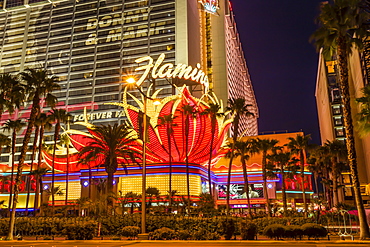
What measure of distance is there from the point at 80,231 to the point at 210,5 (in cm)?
11213

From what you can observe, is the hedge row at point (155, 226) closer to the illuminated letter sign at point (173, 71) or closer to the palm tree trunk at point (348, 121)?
the palm tree trunk at point (348, 121)

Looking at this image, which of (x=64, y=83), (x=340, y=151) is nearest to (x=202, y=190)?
(x=340, y=151)

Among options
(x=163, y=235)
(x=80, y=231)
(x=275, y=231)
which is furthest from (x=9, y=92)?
(x=275, y=231)

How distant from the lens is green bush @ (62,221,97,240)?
24817 mm

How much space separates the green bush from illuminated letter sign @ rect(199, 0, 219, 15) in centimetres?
10899

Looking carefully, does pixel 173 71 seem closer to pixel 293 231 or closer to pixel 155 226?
pixel 155 226

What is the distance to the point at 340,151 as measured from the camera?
53094 mm

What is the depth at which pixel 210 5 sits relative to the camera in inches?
4899

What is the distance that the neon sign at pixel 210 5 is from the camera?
4835 inches

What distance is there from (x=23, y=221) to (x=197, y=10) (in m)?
104

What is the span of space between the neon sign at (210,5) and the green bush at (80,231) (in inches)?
4291

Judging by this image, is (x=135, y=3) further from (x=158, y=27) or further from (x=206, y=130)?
(x=206, y=130)

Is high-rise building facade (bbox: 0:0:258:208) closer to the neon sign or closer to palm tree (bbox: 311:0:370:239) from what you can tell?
the neon sign

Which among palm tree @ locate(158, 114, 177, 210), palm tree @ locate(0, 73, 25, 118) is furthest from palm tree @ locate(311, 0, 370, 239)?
palm tree @ locate(158, 114, 177, 210)
